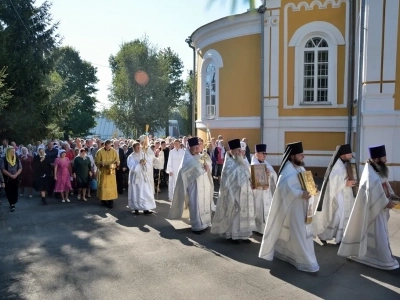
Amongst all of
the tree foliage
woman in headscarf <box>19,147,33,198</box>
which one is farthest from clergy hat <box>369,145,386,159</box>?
the tree foliage

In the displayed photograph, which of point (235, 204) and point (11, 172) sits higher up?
point (11, 172)

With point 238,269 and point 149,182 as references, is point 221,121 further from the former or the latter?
point 238,269

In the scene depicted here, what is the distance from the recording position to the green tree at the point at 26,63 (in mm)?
19438

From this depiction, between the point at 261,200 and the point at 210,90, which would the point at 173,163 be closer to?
the point at 261,200

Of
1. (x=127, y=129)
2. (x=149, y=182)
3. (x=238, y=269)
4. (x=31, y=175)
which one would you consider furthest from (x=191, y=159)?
(x=127, y=129)

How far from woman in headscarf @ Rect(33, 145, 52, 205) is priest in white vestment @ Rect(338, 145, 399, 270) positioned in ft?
29.3

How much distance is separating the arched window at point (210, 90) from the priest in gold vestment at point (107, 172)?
25.8 ft

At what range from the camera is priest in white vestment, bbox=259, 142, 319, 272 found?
6168 mm

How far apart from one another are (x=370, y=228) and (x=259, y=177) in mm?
2295

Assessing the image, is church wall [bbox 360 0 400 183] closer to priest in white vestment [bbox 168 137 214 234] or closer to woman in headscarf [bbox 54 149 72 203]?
priest in white vestment [bbox 168 137 214 234]

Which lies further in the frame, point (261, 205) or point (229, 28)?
point (229, 28)

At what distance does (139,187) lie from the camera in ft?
34.9

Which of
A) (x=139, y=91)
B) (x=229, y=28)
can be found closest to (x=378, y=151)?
(x=229, y=28)

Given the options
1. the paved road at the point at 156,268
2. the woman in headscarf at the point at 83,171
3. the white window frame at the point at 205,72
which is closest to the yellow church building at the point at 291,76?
the white window frame at the point at 205,72
